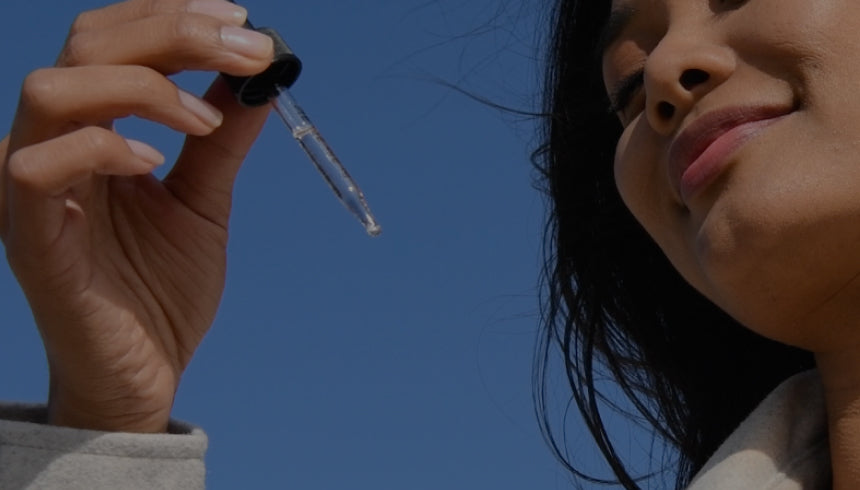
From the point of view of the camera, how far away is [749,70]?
8.36 feet

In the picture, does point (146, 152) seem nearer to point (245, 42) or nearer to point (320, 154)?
point (245, 42)

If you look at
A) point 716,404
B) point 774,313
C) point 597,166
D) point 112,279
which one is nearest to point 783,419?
point 774,313

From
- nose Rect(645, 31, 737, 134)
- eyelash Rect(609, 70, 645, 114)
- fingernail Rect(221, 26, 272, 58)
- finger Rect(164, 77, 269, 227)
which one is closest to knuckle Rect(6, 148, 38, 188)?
fingernail Rect(221, 26, 272, 58)

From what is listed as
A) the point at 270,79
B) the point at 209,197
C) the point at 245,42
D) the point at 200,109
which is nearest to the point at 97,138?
the point at 200,109

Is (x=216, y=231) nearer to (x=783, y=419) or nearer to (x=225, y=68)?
(x=225, y=68)

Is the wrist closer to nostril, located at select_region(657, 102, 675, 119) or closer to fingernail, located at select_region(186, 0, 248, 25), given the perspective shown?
fingernail, located at select_region(186, 0, 248, 25)

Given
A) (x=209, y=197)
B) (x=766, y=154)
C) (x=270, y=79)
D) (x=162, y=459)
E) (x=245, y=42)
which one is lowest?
(x=162, y=459)

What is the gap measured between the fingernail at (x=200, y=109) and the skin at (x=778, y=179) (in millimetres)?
734

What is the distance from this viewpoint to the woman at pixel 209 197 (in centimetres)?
246

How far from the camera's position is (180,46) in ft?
8.74

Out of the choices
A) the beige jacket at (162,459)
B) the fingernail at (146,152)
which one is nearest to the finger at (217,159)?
the fingernail at (146,152)

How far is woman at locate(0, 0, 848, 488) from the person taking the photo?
2.46 meters

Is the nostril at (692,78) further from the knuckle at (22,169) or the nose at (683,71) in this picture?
the knuckle at (22,169)

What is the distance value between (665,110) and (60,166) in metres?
1.02
